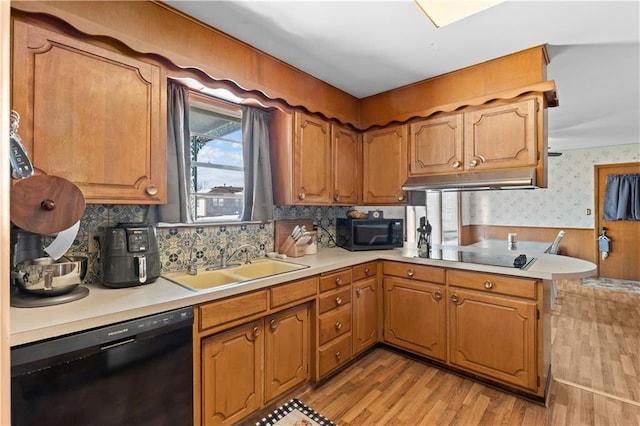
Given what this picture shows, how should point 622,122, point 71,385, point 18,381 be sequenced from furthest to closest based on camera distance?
point 622,122, point 71,385, point 18,381

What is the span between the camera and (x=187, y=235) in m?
1.98

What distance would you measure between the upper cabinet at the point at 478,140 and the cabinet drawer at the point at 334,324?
1.37 meters

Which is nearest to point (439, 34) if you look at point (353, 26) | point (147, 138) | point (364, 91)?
point (353, 26)

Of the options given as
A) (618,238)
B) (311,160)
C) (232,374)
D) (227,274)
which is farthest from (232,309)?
(618,238)

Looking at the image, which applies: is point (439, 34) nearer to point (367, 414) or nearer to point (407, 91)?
point (407, 91)

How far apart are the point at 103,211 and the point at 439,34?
2.28 meters

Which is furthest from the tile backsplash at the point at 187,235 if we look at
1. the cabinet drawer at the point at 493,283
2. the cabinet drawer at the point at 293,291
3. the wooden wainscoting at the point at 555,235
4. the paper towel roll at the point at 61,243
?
the wooden wainscoting at the point at 555,235

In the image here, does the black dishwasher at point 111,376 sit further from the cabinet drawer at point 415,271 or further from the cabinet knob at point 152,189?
the cabinet drawer at point 415,271

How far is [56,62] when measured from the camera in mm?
1260

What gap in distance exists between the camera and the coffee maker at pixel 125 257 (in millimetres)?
1467

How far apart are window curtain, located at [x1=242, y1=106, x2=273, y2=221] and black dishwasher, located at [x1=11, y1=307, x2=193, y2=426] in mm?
1086

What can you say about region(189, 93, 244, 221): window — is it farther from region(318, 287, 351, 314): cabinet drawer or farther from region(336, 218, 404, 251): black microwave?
region(336, 218, 404, 251): black microwave

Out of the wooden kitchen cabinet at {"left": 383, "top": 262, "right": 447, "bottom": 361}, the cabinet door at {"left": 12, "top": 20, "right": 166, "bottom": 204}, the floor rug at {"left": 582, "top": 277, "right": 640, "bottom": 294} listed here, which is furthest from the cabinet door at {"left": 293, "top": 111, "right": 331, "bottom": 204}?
the floor rug at {"left": 582, "top": 277, "right": 640, "bottom": 294}

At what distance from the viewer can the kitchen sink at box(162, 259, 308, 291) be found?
183 centimetres
